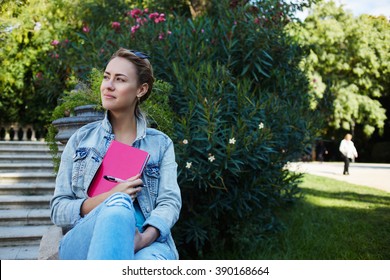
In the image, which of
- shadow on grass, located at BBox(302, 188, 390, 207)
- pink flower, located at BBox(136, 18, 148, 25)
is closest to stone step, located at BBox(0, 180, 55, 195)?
pink flower, located at BBox(136, 18, 148, 25)

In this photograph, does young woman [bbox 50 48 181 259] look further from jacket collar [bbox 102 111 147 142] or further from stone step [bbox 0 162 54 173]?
stone step [bbox 0 162 54 173]

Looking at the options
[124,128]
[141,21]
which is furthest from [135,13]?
[124,128]

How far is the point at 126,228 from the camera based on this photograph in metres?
1.17

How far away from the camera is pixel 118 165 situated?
1442mm

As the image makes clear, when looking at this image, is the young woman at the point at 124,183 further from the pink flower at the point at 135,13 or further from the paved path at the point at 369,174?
the pink flower at the point at 135,13

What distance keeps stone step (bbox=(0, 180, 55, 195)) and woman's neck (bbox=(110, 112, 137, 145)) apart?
2.70m

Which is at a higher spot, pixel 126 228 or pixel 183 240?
pixel 126 228

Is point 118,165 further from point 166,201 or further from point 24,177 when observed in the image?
point 24,177

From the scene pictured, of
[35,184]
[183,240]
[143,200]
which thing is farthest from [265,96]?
[35,184]

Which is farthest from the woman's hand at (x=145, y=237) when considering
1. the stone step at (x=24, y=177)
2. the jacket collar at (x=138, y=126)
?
the stone step at (x=24, y=177)

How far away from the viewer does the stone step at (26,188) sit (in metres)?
3.82

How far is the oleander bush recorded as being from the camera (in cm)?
286
